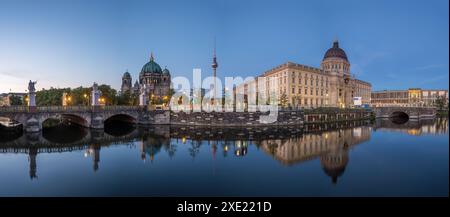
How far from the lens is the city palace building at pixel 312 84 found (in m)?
74.6

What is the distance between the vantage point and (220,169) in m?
20.3

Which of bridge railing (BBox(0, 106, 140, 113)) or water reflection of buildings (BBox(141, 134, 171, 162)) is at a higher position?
bridge railing (BBox(0, 106, 140, 113))

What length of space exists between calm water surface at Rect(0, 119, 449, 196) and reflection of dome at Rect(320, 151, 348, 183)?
74 mm

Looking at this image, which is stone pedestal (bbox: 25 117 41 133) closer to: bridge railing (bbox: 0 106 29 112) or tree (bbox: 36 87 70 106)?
bridge railing (bbox: 0 106 29 112)

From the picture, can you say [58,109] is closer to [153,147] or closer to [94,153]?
[94,153]

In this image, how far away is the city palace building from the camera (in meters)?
74.6

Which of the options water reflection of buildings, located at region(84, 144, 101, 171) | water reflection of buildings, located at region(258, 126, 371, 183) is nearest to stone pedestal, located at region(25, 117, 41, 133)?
water reflection of buildings, located at region(84, 144, 101, 171)

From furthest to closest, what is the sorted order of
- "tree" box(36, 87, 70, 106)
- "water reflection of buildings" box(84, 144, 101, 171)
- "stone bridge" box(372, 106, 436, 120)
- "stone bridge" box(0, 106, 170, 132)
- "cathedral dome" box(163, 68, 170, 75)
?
1. "cathedral dome" box(163, 68, 170, 75)
2. "stone bridge" box(372, 106, 436, 120)
3. "tree" box(36, 87, 70, 106)
4. "stone bridge" box(0, 106, 170, 132)
5. "water reflection of buildings" box(84, 144, 101, 171)

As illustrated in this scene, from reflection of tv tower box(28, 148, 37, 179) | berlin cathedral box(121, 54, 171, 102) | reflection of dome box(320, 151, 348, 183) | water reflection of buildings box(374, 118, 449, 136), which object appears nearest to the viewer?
reflection of tv tower box(28, 148, 37, 179)

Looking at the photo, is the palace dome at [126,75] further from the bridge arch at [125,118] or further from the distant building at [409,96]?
the distant building at [409,96]

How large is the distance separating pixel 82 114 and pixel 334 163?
42770mm

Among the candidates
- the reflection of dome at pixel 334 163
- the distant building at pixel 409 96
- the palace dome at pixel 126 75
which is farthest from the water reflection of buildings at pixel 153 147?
the distant building at pixel 409 96

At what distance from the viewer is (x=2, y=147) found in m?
28.4
